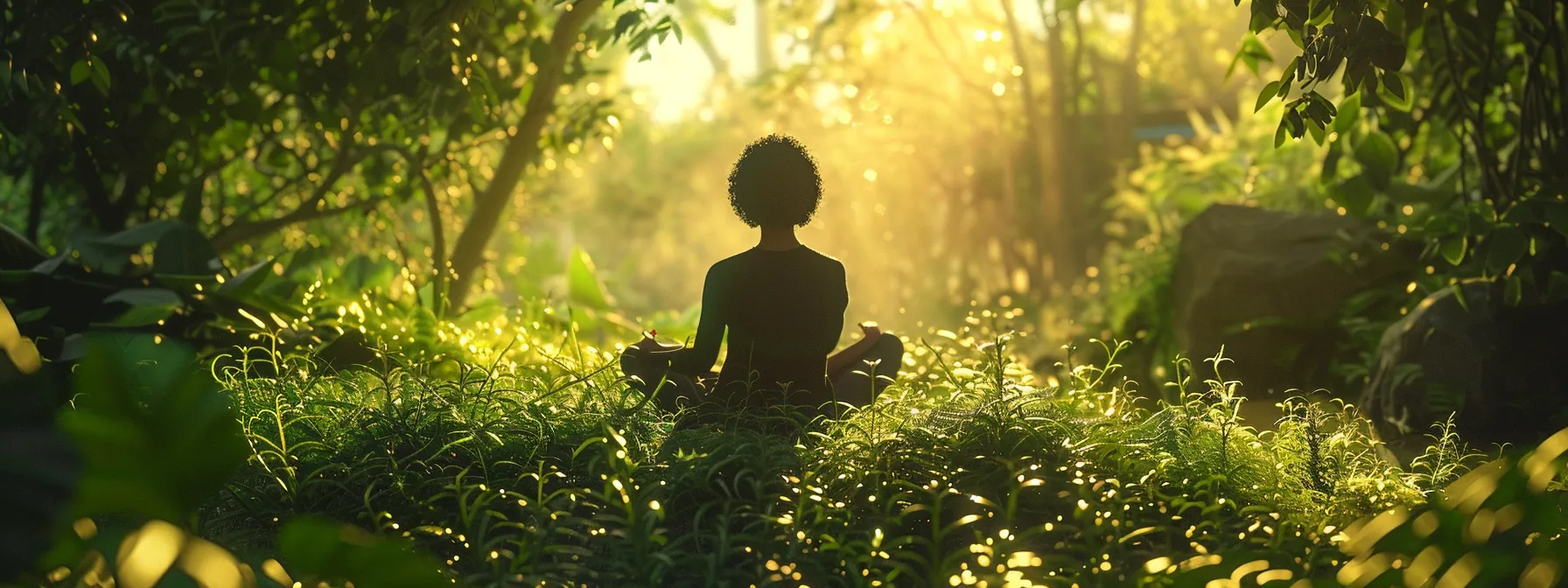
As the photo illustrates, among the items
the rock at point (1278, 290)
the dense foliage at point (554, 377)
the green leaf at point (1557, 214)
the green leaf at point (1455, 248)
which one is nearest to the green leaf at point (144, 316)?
the dense foliage at point (554, 377)

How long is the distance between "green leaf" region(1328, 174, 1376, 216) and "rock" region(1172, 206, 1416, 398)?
2.36m

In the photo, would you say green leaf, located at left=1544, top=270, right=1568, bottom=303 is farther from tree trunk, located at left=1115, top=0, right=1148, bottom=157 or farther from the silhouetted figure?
tree trunk, located at left=1115, top=0, right=1148, bottom=157

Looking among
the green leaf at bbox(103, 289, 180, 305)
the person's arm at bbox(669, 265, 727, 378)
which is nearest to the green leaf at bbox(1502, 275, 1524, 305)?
the person's arm at bbox(669, 265, 727, 378)

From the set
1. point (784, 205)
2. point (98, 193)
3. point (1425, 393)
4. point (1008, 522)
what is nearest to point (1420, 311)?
point (1425, 393)

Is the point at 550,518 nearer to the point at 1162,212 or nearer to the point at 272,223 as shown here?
the point at 272,223

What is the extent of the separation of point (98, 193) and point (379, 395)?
141 inches

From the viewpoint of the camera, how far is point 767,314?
4266mm

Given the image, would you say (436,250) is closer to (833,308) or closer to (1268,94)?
(833,308)

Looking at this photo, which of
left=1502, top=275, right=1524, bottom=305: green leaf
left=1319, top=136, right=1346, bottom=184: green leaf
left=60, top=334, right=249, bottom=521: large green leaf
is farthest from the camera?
left=1319, top=136, right=1346, bottom=184: green leaf

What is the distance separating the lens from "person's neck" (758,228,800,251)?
4352 mm

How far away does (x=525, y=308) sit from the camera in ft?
23.2

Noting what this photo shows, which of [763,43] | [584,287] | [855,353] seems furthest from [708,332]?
[763,43]

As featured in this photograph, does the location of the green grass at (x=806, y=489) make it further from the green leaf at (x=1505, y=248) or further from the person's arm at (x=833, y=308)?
the green leaf at (x=1505, y=248)

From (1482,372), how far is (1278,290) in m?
2.32
